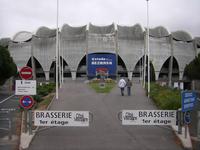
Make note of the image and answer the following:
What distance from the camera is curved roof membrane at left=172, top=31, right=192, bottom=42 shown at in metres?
99.9

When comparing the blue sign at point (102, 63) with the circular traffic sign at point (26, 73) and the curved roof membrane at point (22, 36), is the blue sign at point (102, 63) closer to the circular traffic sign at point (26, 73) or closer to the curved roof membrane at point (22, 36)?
the curved roof membrane at point (22, 36)

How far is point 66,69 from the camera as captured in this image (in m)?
94.7

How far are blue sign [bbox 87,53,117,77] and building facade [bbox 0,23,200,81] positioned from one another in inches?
24.6

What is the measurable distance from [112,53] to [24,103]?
78491mm

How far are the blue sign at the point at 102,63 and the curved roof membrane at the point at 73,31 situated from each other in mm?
8310

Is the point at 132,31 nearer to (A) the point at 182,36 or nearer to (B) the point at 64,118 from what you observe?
(A) the point at 182,36

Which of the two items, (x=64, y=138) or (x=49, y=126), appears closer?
(x=64, y=138)

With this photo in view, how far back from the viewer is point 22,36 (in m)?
100

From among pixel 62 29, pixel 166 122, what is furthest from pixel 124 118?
pixel 62 29

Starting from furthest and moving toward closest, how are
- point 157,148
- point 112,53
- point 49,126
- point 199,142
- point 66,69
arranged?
1. point 66,69
2. point 112,53
3. point 49,126
4. point 199,142
5. point 157,148

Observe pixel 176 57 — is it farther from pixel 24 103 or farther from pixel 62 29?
pixel 24 103

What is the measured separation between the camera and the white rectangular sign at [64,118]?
10984 mm

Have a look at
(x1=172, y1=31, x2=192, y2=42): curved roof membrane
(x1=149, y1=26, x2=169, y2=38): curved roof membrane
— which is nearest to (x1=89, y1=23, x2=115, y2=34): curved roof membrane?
(x1=149, y1=26, x2=169, y2=38): curved roof membrane

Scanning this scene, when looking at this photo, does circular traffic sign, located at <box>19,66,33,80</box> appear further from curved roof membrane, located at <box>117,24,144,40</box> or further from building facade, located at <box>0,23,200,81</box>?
curved roof membrane, located at <box>117,24,144,40</box>
